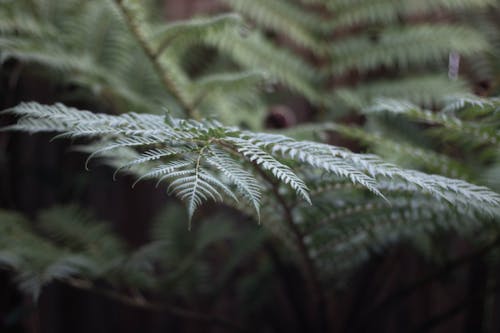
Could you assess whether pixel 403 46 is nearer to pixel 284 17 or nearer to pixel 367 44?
pixel 367 44

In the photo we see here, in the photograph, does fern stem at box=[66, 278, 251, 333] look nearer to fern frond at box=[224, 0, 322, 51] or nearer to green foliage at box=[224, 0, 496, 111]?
green foliage at box=[224, 0, 496, 111]

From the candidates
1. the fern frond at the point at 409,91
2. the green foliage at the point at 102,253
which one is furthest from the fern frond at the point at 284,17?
the green foliage at the point at 102,253

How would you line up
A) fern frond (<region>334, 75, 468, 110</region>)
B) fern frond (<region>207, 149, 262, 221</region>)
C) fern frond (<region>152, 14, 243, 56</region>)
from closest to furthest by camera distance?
fern frond (<region>207, 149, 262, 221</region>) < fern frond (<region>152, 14, 243, 56</region>) < fern frond (<region>334, 75, 468, 110</region>)

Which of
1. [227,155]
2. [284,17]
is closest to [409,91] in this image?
[284,17]

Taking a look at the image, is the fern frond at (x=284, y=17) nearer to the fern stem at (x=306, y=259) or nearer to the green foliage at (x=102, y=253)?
the green foliage at (x=102, y=253)

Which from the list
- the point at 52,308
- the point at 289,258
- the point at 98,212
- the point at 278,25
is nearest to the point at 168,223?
the point at 289,258

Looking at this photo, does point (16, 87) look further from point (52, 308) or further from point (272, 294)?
point (272, 294)

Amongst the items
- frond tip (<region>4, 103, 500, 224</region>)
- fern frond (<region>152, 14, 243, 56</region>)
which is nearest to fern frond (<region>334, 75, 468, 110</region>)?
fern frond (<region>152, 14, 243, 56</region>)
